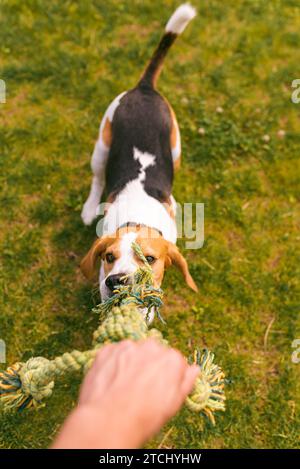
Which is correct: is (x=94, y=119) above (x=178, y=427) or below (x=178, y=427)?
above

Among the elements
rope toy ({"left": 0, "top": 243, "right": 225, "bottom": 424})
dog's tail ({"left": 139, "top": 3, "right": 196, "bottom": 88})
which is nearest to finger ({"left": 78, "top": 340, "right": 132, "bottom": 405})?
rope toy ({"left": 0, "top": 243, "right": 225, "bottom": 424})

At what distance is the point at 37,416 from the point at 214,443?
156cm

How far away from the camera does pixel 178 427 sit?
3820 millimetres

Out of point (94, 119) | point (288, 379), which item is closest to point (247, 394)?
point (288, 379)

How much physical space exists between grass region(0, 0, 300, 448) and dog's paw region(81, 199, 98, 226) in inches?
4.3

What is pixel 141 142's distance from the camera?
394cm

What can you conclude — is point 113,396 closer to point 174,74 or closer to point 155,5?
point 174,74

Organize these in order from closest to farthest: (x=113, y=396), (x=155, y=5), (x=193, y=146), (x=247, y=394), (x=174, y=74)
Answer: (x=113, y=396), (x=247, y=394), (x=193, y=146), (x=174, y=74), (x=155, y=5)

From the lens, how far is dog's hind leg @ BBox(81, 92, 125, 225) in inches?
170

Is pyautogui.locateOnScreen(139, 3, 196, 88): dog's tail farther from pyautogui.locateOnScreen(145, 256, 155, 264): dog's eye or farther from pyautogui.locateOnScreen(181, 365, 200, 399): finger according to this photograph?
pyautogui.locateOnScreen(181, 365, 200, 399): finger

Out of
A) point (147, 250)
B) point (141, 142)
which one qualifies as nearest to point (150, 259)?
point (147, 250)

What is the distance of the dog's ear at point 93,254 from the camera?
3277 mm

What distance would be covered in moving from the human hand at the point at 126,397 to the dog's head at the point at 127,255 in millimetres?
1397
